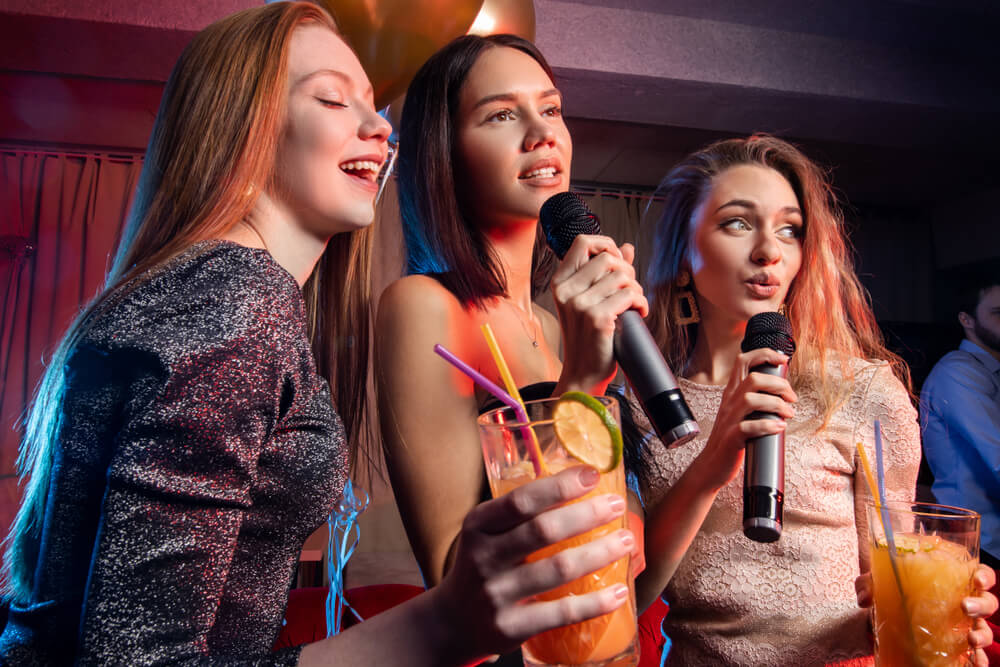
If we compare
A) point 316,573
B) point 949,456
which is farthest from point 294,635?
point 949,456

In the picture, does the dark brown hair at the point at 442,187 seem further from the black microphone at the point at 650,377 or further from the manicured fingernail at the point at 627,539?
the manicured fingernail at the point at 627,539

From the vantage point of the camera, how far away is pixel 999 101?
14.6ft

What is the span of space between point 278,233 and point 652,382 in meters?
0.57

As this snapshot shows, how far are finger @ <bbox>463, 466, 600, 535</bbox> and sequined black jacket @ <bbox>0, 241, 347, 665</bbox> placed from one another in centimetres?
27

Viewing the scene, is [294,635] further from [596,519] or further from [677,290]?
[596,519]

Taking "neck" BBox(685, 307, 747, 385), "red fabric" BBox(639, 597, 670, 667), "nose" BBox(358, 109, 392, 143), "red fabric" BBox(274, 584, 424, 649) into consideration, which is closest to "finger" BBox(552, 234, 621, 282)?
Result: "nose" BBox(358, 109, 392, 143)

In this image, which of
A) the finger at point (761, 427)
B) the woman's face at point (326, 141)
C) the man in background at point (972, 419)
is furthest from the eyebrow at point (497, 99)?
the man in background at point (972, 419)

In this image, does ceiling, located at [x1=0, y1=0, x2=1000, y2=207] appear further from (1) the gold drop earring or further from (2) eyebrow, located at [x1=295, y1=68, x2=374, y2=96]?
(2) eyebrow, located at [x1=295, y1=68, x2=374, y2=96]

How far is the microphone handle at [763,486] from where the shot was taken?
0.82 metres

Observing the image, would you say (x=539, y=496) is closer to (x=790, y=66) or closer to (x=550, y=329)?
(x=550, y=329)

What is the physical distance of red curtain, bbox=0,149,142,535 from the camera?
4.99m

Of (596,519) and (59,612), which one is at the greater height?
(596,519)

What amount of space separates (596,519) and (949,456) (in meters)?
3.68

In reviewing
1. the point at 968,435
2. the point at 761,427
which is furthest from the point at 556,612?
the point at 968,435
